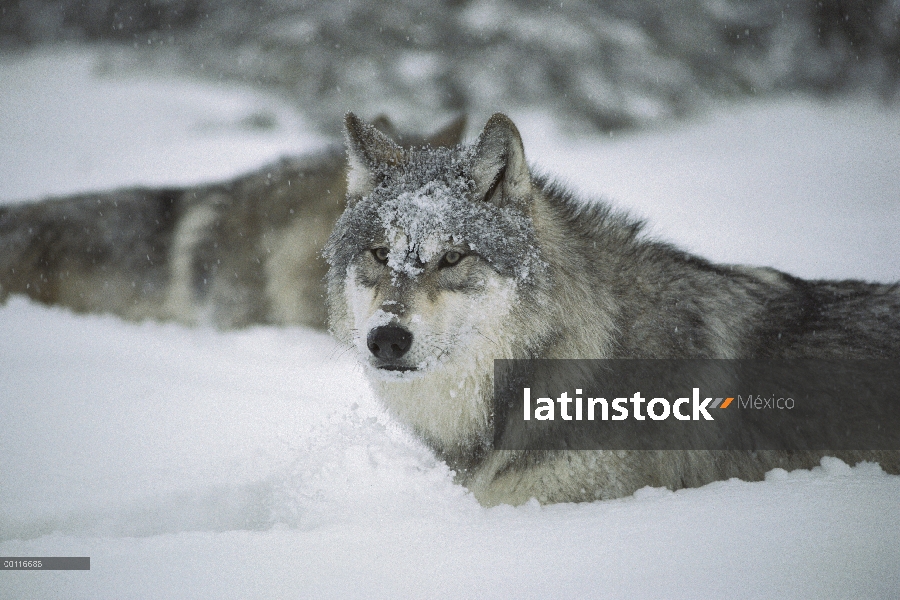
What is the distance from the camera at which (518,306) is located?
2191 mm

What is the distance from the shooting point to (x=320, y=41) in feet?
24.5

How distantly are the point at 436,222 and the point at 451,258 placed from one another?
13 cm

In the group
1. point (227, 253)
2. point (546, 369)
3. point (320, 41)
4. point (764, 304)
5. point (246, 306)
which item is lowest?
point (246, 306)

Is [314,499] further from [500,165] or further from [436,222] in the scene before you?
[500,165]

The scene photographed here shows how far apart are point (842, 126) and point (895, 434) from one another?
8385 millimetres

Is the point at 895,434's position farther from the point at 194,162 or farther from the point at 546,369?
the point at 194,162

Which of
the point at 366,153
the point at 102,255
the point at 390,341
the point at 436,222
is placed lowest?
the point at 102,255

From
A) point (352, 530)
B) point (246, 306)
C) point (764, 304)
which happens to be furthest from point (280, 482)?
point (246, 306)

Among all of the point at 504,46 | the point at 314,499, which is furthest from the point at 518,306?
the point at 504,46

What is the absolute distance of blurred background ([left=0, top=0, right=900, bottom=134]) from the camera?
24.2 ft

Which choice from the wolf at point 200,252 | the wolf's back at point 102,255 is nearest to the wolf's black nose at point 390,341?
the wolf at point 200,252

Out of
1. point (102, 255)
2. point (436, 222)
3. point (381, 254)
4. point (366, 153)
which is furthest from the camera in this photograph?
point (102, 255)

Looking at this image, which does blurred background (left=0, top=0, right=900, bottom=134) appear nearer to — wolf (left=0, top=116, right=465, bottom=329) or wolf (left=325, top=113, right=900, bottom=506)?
wolf (left=0, top=116, right=465, bottom=329)

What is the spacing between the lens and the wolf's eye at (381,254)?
2215mm
